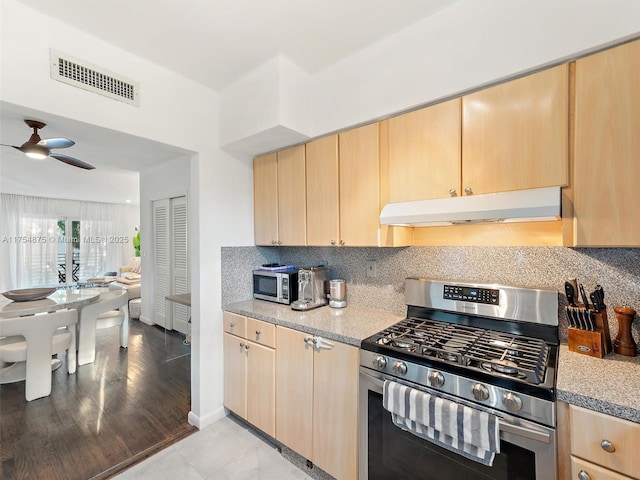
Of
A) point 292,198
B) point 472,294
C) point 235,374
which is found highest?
point 292,198

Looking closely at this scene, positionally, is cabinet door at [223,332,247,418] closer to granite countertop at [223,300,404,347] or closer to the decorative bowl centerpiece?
granite countertop at [223,300,404,347]

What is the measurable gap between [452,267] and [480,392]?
0.85 metres

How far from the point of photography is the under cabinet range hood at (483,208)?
3.99 ft

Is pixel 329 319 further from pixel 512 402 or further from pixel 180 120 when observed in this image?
pixel 180 120

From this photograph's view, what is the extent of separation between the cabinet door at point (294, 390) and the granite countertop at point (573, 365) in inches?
4.3

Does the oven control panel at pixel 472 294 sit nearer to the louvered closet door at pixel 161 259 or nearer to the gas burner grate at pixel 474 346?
the gas burner grate at pixel 474 346

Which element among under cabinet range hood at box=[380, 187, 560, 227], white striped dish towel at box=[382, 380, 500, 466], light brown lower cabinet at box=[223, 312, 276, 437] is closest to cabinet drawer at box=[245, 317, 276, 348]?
light brown lower cabinet at box=[223, 312, 276, 437]

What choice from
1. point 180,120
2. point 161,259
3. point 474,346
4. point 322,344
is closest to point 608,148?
point 474,346

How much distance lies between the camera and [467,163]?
1.49m

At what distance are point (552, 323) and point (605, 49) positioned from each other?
1220 millimetres

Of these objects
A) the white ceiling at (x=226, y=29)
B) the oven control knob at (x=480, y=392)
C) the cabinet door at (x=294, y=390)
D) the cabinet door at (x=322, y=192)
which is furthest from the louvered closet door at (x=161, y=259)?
the oven control knob at (x=480, y=392)

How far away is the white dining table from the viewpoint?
8.83ft

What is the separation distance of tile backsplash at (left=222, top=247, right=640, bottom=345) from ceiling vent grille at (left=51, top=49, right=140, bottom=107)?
1.23 m

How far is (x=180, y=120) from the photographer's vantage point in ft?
6.99
